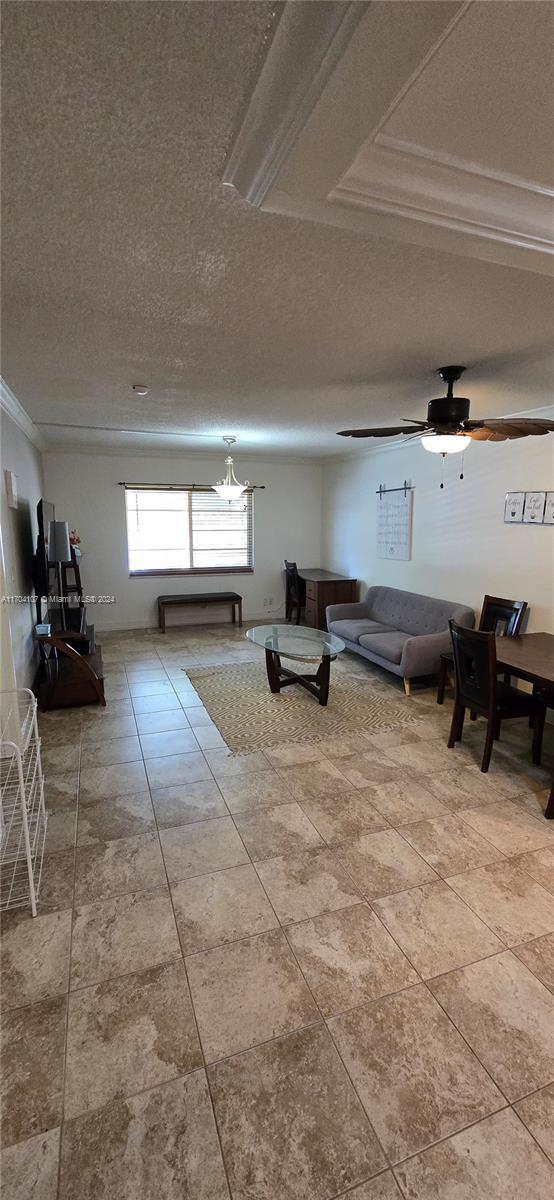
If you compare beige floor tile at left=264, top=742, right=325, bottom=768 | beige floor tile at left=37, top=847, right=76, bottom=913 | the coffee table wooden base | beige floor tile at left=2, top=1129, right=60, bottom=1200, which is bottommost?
beige floor tile at left=2, top=1129, right=60, bottom=1200

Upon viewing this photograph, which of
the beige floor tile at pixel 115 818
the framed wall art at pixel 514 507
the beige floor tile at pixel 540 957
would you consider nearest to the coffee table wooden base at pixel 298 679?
the beige floor tile at pixel 115 818

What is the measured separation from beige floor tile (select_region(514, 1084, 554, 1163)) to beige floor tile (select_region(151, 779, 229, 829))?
1.58 meters

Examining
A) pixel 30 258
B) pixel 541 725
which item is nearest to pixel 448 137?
pixel 30 258

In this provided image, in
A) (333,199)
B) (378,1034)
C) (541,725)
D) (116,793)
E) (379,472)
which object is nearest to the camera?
(333,199)

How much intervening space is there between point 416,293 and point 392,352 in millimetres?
708

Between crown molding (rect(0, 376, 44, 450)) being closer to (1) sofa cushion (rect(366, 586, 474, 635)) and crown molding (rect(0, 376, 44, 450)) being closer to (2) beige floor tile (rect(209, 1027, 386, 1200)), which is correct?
(2) beige floor tile (rect(209, 1027, 386, 1200))

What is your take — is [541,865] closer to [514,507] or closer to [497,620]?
[497,620]

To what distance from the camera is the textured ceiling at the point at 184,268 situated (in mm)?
878

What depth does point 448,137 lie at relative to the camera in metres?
1.12

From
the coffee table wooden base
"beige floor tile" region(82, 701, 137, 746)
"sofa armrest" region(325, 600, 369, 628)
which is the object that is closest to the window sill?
"sofa armrest" region(325, 600, 369, 628)

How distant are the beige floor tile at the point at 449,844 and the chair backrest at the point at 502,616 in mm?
1782

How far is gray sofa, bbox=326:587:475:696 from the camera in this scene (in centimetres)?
426

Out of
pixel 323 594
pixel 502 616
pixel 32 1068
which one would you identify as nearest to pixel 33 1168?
pixel 32 1068

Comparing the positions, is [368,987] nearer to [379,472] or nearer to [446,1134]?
[446,1134]
